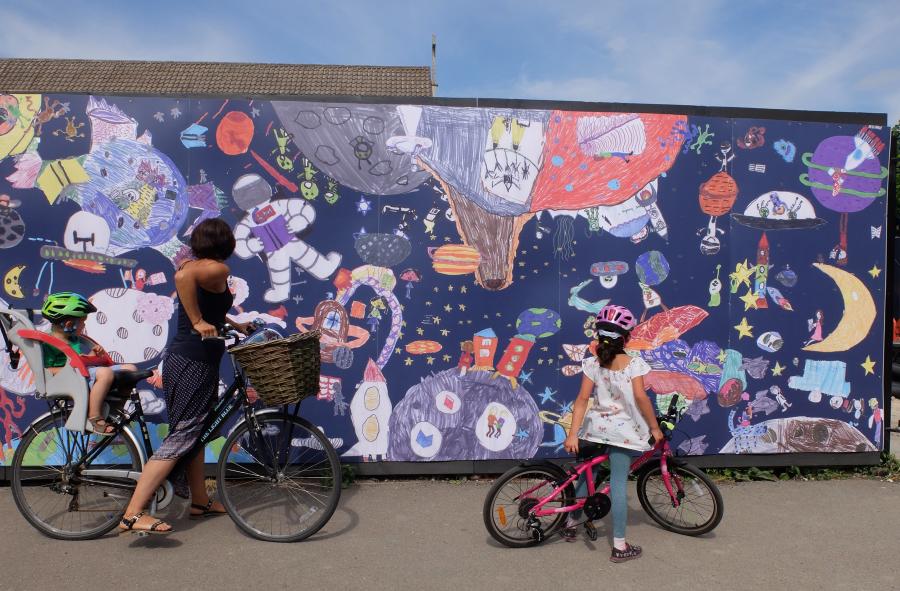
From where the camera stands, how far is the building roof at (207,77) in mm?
31172

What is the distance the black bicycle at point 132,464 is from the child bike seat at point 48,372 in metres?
0.13

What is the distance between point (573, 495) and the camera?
3.95m

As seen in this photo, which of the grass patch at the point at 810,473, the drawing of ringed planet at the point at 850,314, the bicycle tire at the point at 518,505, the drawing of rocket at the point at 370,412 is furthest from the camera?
the drawing of ringed planet at the point at 850,314

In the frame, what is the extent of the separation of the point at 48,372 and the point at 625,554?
350 centimetres

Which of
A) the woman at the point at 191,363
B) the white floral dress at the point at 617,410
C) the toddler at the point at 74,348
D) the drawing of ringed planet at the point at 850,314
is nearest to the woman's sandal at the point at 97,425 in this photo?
the toddler at the point at 74,348

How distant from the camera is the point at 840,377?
5.40m

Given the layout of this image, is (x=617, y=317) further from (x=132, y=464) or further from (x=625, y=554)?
(x=132, y=464)

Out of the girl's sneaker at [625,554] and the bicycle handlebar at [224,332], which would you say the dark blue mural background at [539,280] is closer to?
the bicycle handlebar at [224,332]

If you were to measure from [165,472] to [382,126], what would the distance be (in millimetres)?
2845

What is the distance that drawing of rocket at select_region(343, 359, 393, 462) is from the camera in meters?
5.03

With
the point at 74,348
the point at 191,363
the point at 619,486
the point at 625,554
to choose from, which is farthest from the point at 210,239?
the point at 625,554

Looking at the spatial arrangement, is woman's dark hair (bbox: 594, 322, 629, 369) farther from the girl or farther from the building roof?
the building roof

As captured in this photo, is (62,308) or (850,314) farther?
(850,314)

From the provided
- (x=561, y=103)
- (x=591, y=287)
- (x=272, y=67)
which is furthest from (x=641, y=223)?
(x=272, y=67)
